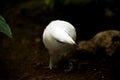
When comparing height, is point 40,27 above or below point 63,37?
above

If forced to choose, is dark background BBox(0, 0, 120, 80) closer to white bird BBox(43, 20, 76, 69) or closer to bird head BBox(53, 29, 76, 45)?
white bird BBox(43, 20, 76, 69)

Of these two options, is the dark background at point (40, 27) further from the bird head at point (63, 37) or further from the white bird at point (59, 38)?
the bird head at point (63, 37)

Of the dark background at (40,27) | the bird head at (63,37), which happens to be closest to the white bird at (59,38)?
the bird head at (63,37)

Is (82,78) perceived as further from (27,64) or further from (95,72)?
(27,64)

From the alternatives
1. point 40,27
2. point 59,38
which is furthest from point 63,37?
point 40,27

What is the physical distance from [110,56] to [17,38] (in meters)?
1.59

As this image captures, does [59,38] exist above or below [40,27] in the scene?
below

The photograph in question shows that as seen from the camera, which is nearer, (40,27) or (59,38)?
(59,38)

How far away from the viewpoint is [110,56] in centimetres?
317

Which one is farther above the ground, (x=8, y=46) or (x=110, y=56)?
(x=8, y=46)

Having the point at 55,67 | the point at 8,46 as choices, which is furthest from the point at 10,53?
the point at 55,67

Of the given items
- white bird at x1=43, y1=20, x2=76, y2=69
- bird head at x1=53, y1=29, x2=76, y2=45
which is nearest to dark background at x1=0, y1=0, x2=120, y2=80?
white bird at x1=43, y1=20, x2=76, y2=69

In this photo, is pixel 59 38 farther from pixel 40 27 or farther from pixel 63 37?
pixel 40 27

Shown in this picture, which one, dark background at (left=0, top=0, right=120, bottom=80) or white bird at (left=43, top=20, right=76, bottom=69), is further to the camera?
dark background at (left=0, top=0, right=120, bottom=80)
